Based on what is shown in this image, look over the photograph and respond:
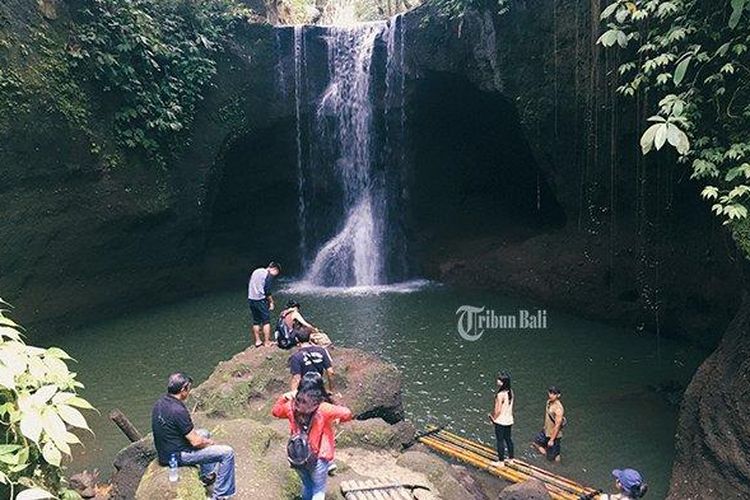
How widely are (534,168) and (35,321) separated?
13614 millimetres

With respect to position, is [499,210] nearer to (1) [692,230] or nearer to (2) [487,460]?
(1) [692,230]

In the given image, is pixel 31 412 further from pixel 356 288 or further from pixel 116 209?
pixel 356 288

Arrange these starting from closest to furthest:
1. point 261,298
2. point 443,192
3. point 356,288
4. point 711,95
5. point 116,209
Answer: point 711,95 < point 261,298 < point 116,209 < point 356,288 < point 443,192

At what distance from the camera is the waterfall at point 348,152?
61.1ft

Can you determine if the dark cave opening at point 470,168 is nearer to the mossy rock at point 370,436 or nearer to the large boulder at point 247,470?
the mossy rock at point 370,436

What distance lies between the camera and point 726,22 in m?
7.66

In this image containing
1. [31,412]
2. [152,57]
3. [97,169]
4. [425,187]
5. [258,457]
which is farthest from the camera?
[425,187]

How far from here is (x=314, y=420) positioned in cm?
489

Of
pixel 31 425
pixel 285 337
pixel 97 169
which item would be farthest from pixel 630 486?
pixel 97 169

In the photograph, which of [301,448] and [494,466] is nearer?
[301,448]

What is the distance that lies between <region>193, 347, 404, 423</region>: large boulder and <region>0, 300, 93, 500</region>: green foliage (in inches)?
199

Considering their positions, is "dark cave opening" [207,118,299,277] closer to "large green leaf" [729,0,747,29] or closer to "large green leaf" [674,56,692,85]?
"large green leaf" [674,56,692,85]

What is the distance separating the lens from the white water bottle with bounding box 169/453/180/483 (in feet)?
17.5

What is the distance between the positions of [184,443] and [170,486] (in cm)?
38
